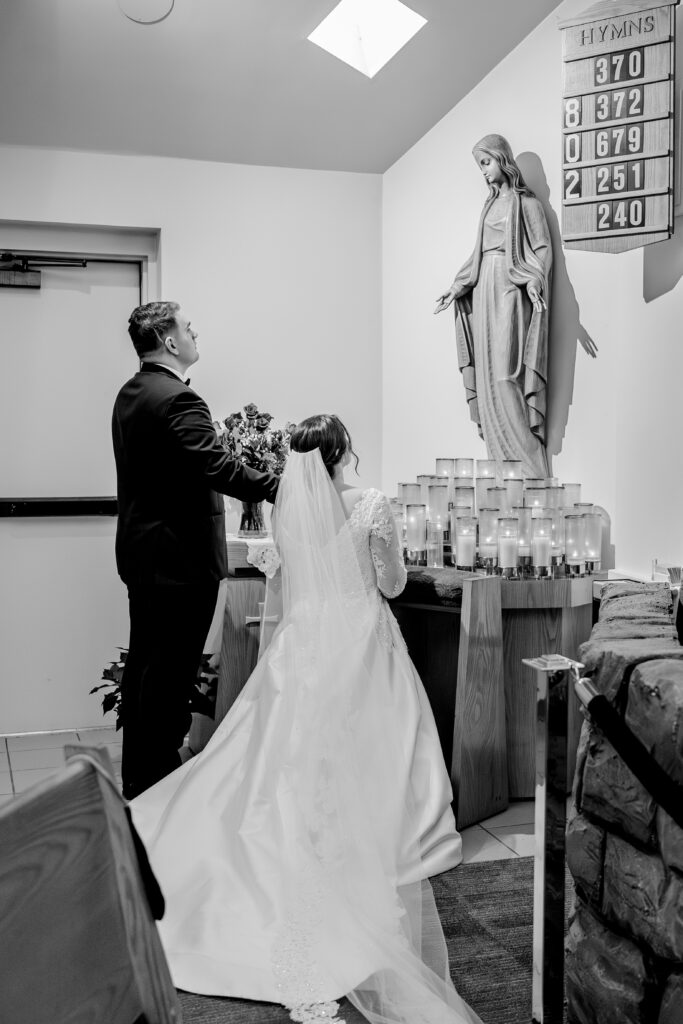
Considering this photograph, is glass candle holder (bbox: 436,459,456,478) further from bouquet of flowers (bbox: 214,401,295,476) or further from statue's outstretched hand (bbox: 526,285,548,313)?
bouquet of flowers (bbox: 214,401,295,476)

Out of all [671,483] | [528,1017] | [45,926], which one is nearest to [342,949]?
[528,1017]

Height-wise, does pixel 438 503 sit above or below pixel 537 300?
below

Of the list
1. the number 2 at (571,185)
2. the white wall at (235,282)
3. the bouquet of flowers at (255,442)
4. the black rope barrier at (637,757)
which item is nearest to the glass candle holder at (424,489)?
the bouquet of flowers at (255,442)

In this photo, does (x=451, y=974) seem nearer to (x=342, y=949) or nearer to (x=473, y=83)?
(x=342, y=949)

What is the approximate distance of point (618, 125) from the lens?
3049mm

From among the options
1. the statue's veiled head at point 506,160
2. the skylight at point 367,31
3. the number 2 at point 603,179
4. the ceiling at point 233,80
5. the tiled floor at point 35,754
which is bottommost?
the tiled floor at point 35,754

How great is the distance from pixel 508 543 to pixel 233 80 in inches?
107

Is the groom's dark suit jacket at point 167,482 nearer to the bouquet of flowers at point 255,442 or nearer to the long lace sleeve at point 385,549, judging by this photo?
the long lace sleeve at point 385,549

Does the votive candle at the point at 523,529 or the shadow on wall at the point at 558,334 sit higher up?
the shadow on wall at the point at 558,334

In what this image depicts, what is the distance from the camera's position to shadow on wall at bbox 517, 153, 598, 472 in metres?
3.84

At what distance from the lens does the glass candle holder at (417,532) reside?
390 centimetres

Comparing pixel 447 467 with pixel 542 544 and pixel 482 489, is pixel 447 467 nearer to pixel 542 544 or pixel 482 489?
pixel 482 489

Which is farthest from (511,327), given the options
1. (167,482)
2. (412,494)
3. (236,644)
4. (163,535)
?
(236,644)

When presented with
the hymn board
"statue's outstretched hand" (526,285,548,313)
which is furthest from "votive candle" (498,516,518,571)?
the hymn board
